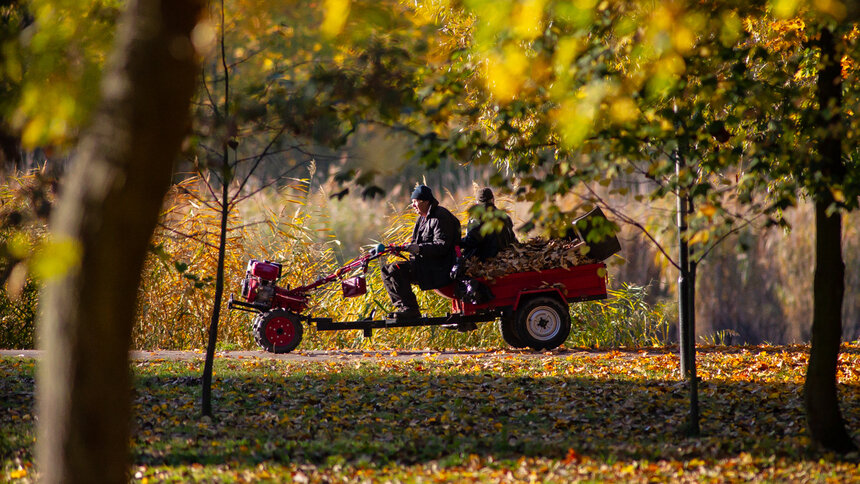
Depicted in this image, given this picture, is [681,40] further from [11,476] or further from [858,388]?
[858,388]

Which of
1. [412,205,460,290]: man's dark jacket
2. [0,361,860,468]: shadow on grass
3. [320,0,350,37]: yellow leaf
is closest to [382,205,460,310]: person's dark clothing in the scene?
[412,205,460,290]: man's dark jacket

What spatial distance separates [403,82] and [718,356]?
6.07m

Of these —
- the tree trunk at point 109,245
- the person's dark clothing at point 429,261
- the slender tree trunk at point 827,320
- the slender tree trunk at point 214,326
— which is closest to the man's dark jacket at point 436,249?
the person's dark clothing at point 429,261

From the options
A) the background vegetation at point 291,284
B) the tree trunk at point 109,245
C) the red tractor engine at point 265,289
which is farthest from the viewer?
the background vegetation at point 291,284

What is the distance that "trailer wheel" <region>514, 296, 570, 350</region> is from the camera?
10.6m

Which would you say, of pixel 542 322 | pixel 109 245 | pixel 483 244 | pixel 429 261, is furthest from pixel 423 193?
pixel 109 245

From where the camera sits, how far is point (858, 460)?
544 centimetres

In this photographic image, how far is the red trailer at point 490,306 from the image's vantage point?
34.2 ft

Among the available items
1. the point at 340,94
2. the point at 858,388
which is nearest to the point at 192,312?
the point at 340,94

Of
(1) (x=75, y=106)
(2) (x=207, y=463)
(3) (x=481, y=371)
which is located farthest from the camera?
(3) (x=481, y=371)

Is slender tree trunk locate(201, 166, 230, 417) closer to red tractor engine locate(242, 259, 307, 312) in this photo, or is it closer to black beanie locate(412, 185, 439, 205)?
red tractor engine locate(242, 259, 307, 312)

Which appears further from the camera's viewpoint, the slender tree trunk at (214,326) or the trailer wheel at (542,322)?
the trailer wheel at (542,322)

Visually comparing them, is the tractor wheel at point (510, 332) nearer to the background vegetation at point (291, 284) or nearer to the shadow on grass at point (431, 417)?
the background vegetation at point (291, 284)

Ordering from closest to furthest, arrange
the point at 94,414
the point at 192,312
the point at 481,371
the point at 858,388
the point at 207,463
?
the point at 94,414 → the point at 207,463 → the point at 858,388 → the point at 481,371 → the point at 192,312
